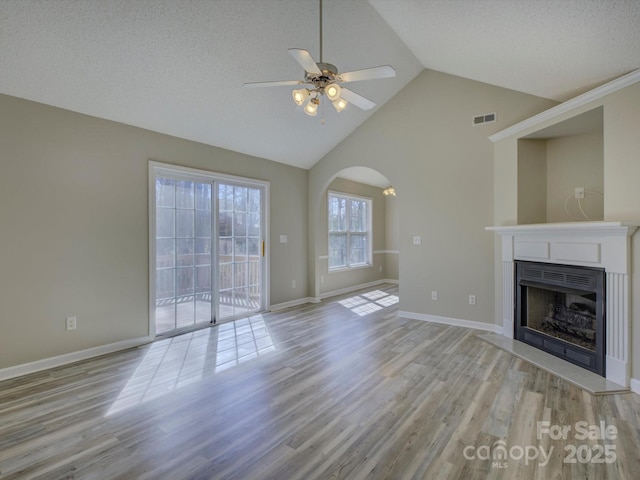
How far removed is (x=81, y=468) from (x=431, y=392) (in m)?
2.43

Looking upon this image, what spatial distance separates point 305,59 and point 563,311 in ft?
12.1

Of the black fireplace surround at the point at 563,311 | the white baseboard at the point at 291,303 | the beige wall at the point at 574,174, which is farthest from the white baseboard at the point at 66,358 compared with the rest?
the beige wall at the point at 574,174

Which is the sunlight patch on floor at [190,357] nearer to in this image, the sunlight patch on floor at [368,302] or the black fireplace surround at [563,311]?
the sunlight patch on floor at [368,302]

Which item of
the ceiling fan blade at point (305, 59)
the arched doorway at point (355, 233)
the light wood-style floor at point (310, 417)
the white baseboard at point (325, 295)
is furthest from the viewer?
the arched doorway at point (355, 233)

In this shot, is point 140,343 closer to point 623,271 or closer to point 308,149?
point 308,149

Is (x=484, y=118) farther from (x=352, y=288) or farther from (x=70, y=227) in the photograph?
(x=70, y=227)

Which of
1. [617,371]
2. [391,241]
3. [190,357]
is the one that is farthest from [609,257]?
[391,241]

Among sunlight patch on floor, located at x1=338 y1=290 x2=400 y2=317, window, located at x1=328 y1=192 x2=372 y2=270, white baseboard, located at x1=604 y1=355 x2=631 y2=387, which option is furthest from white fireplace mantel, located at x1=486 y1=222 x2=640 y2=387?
window, located at x1=328 y1=192 x2=372 y2=270

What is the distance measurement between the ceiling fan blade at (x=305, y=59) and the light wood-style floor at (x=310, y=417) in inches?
99.6

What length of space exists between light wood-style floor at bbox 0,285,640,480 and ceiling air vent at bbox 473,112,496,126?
2.91m

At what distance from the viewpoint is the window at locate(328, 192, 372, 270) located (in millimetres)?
7219

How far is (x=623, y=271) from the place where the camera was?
273 centimetres

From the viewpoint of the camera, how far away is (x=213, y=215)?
15.2ft

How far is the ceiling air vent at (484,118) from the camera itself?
4255mm
